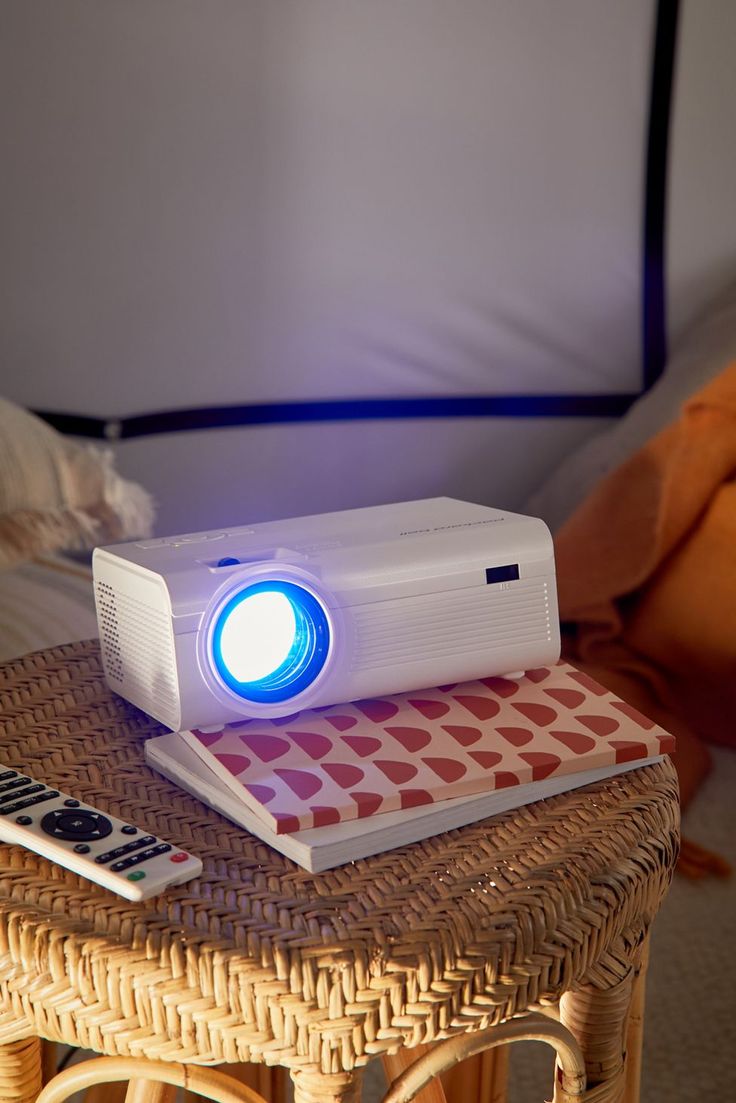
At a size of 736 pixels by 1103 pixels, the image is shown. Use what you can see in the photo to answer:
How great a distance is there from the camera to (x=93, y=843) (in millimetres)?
490

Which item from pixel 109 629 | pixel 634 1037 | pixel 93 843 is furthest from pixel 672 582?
pixel 93 843

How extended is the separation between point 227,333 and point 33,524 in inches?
15.9

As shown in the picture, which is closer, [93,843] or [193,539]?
[93,843]

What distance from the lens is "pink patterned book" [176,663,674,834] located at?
1.69ft

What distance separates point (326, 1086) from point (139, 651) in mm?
251

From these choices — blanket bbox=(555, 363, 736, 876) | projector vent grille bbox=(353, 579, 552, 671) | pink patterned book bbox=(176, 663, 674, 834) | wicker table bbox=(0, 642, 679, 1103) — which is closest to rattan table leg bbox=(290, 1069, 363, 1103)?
wicker table bbox=(0, 642, 679, 1103)

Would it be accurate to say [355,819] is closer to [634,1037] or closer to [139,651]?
[139,651]

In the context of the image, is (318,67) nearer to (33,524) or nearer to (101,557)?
(33,524)

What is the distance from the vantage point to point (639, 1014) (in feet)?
2.10

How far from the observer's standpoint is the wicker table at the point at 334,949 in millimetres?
437

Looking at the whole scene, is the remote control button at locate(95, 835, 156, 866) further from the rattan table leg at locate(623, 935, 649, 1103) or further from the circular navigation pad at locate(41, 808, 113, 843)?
the rattan table leg at locate(623, 935, 649, 1103)

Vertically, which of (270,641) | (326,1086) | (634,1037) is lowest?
(634,1037)

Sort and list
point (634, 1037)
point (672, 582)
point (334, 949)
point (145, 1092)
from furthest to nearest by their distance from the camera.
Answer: point (672, 582), point (634, 1037), point (145, 1092), point (334, 949)

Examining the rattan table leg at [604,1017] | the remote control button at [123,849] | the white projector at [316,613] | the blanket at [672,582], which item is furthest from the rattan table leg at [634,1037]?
the blanket at [672,582]
